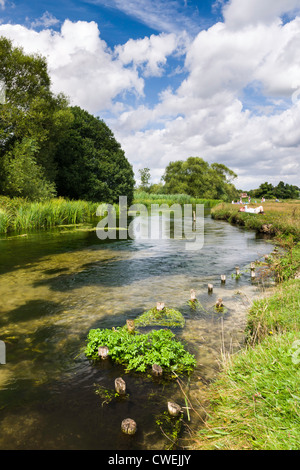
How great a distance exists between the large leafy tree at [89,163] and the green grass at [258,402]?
117 feet

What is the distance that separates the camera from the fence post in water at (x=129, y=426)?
3693 mm

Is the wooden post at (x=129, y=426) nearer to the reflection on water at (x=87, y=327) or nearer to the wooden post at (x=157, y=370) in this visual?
the reflection on water at (x=87, y=327)

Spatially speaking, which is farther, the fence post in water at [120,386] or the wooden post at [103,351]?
the wooden post at [103,351]

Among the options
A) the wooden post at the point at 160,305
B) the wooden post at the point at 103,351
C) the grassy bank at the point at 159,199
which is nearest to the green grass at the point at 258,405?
the wooden post at the point at 103,351

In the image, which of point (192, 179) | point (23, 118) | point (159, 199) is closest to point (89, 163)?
point (23, 118)

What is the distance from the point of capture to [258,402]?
338 centimetres

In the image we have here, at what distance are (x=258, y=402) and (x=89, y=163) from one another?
38003 millimetres

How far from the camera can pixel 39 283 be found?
399 inches

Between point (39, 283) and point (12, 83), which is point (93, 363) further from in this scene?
point (12, 83)

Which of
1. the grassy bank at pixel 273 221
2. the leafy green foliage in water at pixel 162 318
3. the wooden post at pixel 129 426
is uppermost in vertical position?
the grassy bank at pixel 273 221

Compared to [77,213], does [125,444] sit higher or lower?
lower

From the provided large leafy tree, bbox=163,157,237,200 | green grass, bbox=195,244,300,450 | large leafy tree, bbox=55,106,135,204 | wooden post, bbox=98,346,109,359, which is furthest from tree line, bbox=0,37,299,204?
large leafy tree, bbox=163,157,237,200
